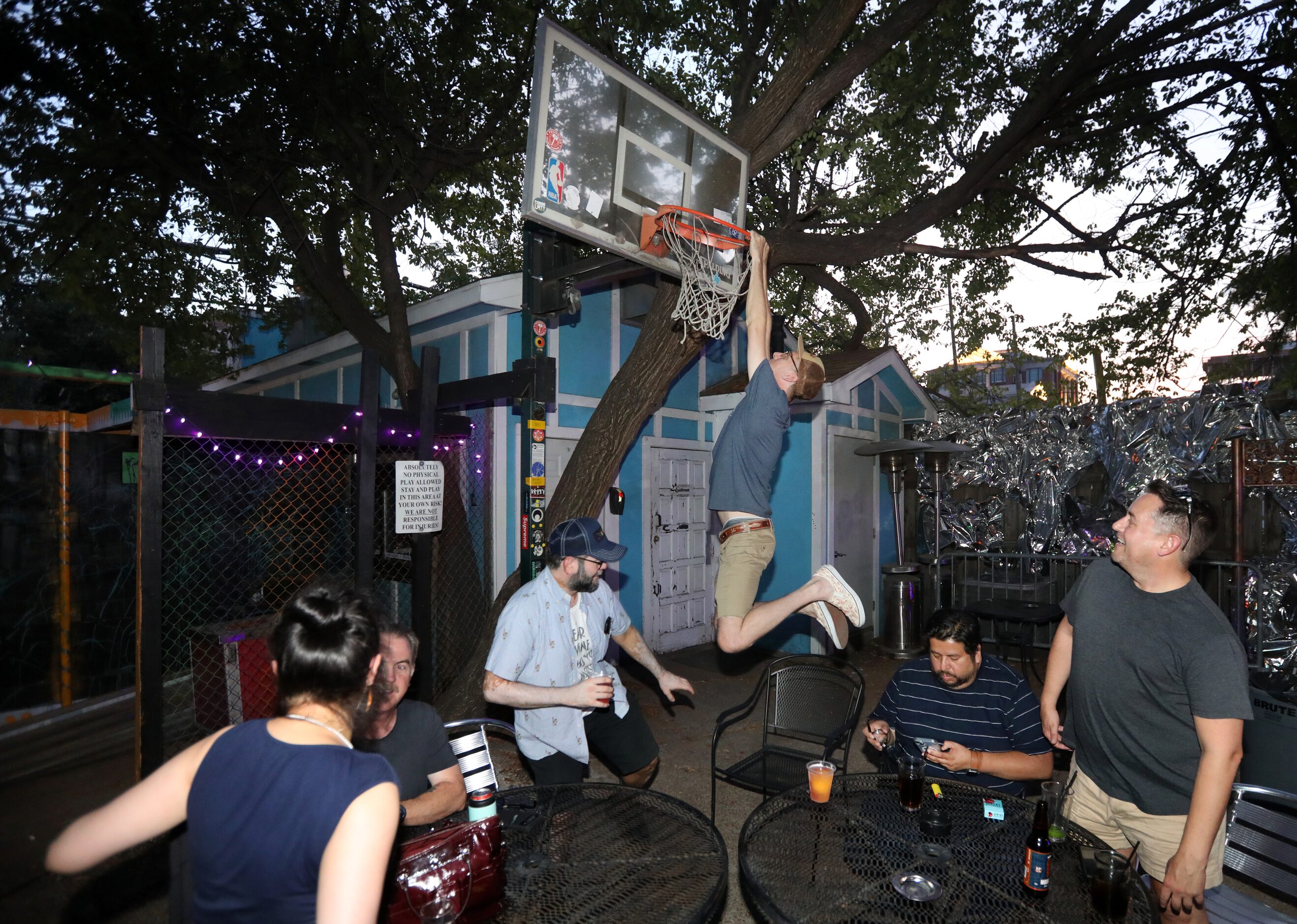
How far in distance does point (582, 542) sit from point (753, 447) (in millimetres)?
1044

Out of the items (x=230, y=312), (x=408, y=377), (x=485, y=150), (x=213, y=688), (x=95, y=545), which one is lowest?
(x=213, y=688)

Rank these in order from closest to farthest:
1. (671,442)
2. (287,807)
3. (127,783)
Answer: (287,807)
(127,783)
(671,442)

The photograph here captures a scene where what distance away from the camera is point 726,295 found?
197 inches

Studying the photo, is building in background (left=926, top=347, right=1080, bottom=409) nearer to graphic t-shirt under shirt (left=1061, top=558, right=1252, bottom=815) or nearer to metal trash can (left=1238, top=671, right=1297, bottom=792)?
metal trash can (left=1238, top=671, right=1297, bottom=792)

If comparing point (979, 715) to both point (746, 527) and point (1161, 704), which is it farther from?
point (746, 527)

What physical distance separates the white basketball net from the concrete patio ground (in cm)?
323

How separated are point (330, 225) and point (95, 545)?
14.3 feet

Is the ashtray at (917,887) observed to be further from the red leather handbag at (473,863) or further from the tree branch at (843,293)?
the tree branch at (843,293)

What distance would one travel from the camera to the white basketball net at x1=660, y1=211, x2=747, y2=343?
15.8 feet

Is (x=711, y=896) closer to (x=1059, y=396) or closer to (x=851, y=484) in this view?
(x=851, y=484)

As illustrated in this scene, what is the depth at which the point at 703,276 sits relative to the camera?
4898 mm

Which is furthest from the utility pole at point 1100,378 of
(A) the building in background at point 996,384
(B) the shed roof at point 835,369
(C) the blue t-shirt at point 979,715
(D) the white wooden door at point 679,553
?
(C) the blue t-shirt at point 979,715

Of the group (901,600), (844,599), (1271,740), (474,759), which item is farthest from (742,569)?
(901,600)

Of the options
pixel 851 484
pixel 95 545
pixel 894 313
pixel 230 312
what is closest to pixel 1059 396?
pixel 894 313
